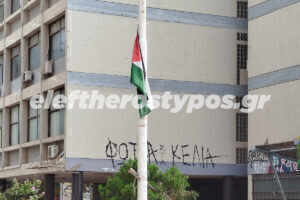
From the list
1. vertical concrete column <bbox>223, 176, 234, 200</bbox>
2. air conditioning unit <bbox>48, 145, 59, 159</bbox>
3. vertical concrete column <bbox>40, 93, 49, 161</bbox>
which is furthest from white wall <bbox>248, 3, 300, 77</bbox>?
vertical concrete column <bbox>40, 93, 49, 161</bbox>

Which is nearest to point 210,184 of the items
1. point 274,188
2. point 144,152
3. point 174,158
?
point 174,158

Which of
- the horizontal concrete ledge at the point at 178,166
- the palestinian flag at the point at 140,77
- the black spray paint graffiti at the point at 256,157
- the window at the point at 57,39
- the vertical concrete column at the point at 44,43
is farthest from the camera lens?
the vertical concrete column at the point at 44,43

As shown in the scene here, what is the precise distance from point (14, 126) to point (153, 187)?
16.6 metres

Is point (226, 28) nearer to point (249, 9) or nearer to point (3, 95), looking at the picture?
point (249, 9)

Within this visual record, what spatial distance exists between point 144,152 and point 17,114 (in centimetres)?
2274

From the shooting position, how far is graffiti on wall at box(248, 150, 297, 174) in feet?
103

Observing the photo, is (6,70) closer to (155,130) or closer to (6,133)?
(6,133)

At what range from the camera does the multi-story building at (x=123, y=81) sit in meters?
33.3

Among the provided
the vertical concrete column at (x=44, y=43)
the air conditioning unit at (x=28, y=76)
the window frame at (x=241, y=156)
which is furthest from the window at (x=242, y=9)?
the air conditioning unit at (x=28, y=76)

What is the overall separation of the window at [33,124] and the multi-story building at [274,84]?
1079 cm

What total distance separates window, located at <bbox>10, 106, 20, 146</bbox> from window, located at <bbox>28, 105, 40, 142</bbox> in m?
1.58

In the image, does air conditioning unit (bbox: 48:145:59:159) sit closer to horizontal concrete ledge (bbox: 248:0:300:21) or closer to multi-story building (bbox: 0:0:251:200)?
multi-story building (bbox: 0:0:251:200)

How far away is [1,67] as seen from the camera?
1682 inches

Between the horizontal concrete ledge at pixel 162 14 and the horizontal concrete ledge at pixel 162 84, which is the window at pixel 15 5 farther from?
the horizontal concrete ledge at pixel 162 84
